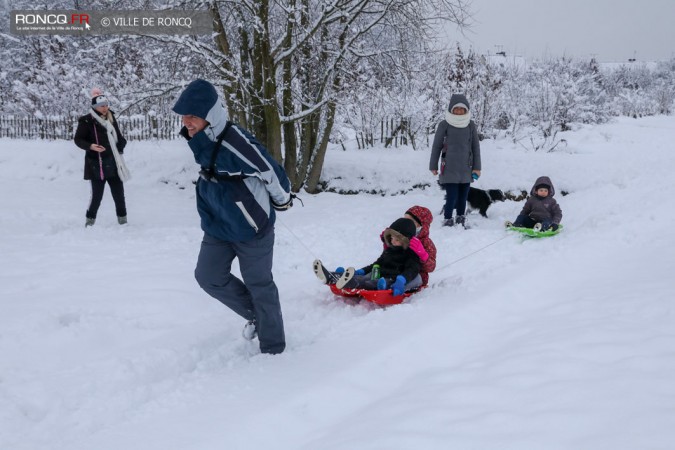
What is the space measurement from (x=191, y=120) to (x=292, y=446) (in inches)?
77.2

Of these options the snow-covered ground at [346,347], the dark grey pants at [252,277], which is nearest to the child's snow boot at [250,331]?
the snow-covered ground at [346,347]

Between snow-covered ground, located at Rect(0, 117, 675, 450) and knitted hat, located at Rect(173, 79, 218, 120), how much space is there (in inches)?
63.3

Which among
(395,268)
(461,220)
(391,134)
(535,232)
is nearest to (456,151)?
(461,220)

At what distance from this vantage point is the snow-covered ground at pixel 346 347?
89.3 inches

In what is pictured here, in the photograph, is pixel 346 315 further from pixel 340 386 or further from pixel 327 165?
pixel 327 165

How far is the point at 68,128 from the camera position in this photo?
1855cm

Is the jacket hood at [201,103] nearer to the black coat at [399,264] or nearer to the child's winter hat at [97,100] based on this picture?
the black coat at [399,264]

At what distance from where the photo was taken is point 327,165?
1236cm

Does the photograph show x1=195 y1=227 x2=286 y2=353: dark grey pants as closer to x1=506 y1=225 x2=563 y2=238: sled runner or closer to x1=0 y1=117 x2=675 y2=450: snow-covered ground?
x1=0 y1=117 x2=675 y2=450: snow-covered ground

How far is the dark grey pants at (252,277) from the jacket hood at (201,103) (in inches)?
31.2

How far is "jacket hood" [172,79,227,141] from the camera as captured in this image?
10.0ft

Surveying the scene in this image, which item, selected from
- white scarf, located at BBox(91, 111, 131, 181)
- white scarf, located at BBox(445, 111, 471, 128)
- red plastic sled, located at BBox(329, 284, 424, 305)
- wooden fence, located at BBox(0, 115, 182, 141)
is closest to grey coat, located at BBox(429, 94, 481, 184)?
white scarf, located at BBox(445, 111, 471, 128)

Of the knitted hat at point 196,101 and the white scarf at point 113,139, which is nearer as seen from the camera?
the knitted hat at point 196,101

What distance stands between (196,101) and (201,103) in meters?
0.03
